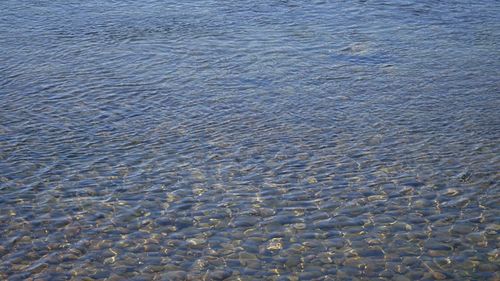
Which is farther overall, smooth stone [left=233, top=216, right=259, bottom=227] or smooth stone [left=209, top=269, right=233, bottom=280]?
smooth stone [left=233, top=216, right=259, bottom=227]

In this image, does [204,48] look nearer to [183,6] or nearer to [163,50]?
[163,50]

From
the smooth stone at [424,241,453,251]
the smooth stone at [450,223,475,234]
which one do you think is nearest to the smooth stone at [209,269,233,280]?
the smooth stone at [424,241,453,251]

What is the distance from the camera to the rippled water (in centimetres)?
745

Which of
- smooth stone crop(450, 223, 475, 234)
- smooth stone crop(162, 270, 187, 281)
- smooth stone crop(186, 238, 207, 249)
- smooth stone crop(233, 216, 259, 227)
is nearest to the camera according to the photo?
smooth stone crop(162, 270, 187, 281)

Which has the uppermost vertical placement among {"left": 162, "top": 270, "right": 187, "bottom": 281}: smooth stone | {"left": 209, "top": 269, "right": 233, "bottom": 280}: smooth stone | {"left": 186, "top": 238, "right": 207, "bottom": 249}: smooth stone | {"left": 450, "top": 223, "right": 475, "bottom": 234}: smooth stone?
{"left": 186, "top": 238, "right": 207, "bottom": 249}: smooth stone

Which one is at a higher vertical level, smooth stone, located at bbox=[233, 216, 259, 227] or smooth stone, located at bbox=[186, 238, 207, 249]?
smooth stone, located at bbox=[186, 238, 207, 249]

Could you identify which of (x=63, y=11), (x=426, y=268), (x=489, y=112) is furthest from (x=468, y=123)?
(x=63, y=11)

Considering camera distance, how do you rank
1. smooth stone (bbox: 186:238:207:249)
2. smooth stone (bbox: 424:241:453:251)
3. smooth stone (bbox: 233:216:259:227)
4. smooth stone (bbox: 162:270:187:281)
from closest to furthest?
smooth stone (bbox: 162:270:187:281)
smooth stone (bbox: 424:241:453:251)
smooth stone (bbox: 186:238:207:249)
smooth stone (bbox: 233:216:259:227)

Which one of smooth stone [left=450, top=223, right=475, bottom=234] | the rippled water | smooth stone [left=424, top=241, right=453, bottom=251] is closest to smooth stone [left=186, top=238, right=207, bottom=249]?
the rippled water

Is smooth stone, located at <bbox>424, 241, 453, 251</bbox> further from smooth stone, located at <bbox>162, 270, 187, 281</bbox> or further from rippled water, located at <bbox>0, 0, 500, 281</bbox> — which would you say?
smooth stone, located at <bbox>162, 270, 187, 281</bbox>

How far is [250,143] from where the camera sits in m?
10.0

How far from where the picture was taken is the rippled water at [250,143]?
24.4 feet

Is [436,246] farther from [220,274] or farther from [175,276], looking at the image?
[175,276]

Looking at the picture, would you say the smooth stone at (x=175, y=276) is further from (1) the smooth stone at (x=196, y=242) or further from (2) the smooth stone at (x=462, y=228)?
(2) the smooth stone at (x=462, y=228)
